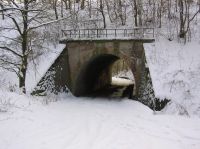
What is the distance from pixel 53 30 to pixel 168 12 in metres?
9.41

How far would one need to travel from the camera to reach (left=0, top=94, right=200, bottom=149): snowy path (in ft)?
37.0

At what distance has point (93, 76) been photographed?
29266 mm

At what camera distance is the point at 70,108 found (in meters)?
19.1

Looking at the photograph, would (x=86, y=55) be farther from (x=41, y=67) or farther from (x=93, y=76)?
(x=93, y=76)

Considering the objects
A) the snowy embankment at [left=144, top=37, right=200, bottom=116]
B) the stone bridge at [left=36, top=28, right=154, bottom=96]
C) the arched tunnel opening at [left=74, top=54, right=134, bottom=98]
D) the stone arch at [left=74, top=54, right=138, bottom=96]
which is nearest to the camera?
the snowy embankment at [left=144, top=37, right=200, bottom=116]

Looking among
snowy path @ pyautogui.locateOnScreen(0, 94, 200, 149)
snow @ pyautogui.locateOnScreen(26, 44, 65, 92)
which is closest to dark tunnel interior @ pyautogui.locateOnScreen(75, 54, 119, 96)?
snow @ pyautogui.locateOnScreen(26, 44, 65, 92)

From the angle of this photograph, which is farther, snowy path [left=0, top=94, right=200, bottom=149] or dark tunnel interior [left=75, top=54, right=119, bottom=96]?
dark tunnel interior [left=75, top=54, right=119, bottom=96]

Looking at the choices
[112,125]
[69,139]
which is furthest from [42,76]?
[69,139]

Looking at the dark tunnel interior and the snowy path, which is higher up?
the dark tunnel interior

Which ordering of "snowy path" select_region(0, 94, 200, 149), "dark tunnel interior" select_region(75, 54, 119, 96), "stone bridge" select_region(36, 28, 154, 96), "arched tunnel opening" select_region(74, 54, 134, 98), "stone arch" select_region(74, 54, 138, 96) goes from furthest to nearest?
"arched tunnel opening" select_region(74, 54, 134, 98) → "dark tunnel interior" select_region(75, 54, 119, 96) → "stone arch" select_region(74, 54, 138, 96) → "stone bridge" select_region(36, 28, 154, 96) → "snowy path" select_region(0, 94, 200, 149)

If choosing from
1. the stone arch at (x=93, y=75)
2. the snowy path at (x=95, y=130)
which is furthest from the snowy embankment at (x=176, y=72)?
the stone arch at (x=93, y=75)

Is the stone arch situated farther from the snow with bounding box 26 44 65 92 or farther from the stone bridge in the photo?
the snow with bounding box 26 44 65 92

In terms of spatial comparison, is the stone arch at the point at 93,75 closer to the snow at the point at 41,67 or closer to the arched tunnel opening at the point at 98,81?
the arched tunnel opening at the point at 98,81

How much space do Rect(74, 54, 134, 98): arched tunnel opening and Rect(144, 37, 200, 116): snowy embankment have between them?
5.27m
